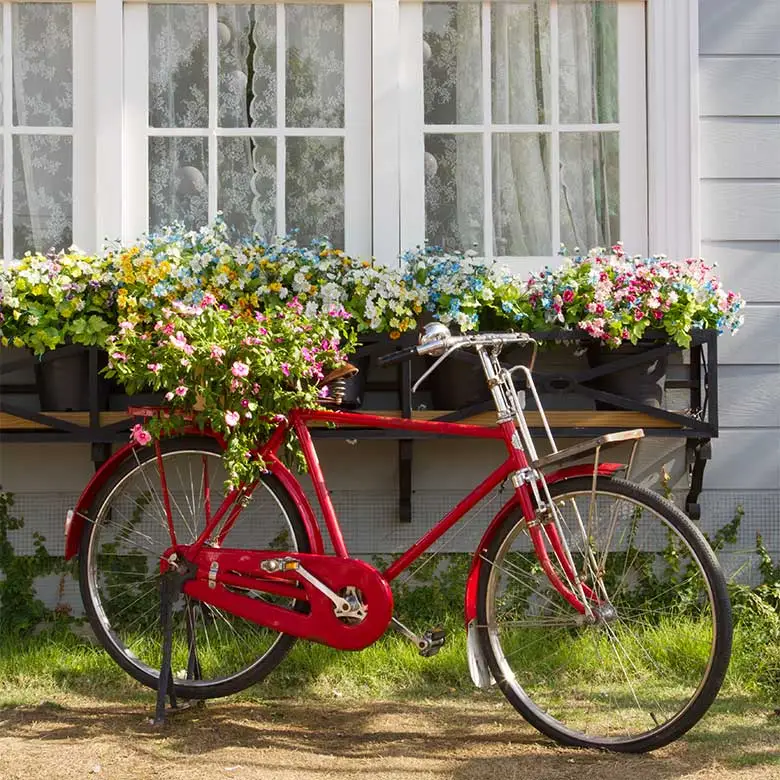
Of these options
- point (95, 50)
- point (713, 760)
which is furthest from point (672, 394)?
point (95, 50)

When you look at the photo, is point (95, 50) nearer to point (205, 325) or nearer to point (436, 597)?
point (205, 325)

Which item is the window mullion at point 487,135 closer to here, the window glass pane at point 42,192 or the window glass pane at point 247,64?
the window glass pane at point 247,64

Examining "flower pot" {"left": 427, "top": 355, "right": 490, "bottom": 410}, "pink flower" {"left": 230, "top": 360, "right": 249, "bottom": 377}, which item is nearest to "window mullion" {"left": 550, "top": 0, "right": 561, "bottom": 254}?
"flower pot" {"left": 427, "top": 355, "right": 490, "bottom": 410}

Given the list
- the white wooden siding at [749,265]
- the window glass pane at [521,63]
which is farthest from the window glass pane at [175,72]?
the white wooden siding at [749,265]

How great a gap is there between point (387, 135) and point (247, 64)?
0.61 m

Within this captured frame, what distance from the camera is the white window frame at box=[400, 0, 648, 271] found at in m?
4.44

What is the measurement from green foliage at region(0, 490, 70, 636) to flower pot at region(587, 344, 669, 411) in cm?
207

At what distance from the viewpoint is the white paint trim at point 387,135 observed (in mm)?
4395

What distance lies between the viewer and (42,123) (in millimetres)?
4477

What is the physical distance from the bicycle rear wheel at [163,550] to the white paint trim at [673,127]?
1.74m

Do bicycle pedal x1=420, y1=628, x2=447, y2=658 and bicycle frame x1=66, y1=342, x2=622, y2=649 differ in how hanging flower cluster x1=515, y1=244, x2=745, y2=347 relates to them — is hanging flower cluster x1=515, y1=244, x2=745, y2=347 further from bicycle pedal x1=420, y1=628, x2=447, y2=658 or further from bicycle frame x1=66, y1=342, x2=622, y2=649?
bicycle pedal x1=420, y1=628, x2=447, y2=658

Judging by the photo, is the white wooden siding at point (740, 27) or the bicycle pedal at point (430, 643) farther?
the white wooden siding at point (740, 27)

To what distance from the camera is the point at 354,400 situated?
4.08 m

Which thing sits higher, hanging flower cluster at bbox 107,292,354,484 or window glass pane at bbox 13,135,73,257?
window glass pane at bbox 13,135,73,257
